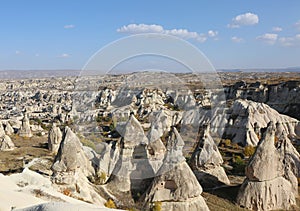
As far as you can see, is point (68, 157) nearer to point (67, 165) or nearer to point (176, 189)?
point (67, 165)

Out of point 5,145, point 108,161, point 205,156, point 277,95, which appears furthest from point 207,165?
point 277,95

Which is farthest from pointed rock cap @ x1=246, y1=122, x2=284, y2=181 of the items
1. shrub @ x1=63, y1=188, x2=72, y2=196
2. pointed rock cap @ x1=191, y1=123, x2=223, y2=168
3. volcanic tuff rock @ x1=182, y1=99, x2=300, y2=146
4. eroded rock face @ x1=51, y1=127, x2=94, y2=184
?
volcanic tuff rock @ x1=182, y1=99, x2=300, y2=146

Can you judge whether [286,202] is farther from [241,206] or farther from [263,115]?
[263,115]

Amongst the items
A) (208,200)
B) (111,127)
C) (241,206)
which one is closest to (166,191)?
(208,200)

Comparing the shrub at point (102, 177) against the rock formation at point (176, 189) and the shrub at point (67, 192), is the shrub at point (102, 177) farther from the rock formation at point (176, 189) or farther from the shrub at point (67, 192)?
A: the rock formation at point (176, 189)

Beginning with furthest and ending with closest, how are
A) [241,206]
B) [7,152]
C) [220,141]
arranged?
1. [220,141]
2. [7,152]
3. [241,206]

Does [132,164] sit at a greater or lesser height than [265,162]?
lesser

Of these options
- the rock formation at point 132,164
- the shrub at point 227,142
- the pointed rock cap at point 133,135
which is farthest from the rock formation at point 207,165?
the shrub at point 227,142
